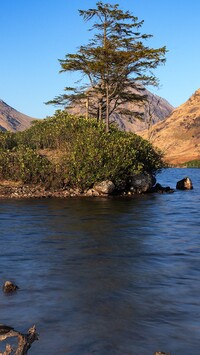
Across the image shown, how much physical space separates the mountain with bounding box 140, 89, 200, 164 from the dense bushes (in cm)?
10083

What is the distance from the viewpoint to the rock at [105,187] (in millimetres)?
31331

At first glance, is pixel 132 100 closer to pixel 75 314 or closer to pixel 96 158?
pixel 96 158

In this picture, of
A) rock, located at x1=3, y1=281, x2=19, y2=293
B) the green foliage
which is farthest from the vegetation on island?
the green foliage

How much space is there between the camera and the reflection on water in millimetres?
7469

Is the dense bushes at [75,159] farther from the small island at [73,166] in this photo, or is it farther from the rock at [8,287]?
the rock at [8,287]

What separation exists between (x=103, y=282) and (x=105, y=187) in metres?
20.5

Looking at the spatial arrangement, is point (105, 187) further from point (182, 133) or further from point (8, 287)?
point (182, 133)

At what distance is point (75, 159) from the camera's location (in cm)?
3155

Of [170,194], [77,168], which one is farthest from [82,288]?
[170,194]

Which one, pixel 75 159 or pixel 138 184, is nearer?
pixel 75 159

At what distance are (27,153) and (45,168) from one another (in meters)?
1.70

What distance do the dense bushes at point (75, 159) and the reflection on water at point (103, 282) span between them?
364 inches

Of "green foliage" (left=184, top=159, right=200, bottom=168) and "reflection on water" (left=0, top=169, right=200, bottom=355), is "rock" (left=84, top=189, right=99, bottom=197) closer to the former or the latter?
"reflection on water" (left=0, top=169, right=200, bottom=355)

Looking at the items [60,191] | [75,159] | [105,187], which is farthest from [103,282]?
[75,159]
